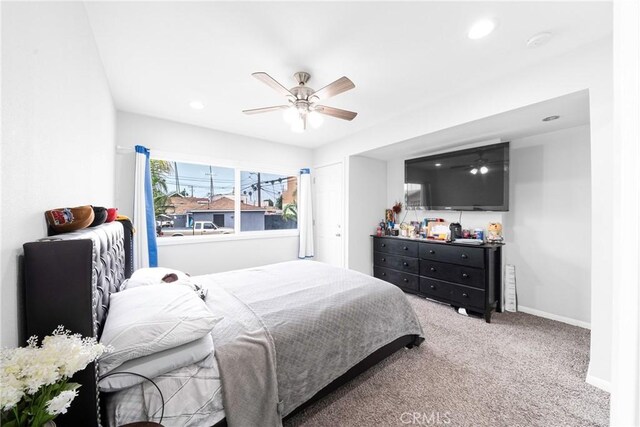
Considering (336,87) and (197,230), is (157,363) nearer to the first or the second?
(336,87)

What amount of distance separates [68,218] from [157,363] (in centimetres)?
75

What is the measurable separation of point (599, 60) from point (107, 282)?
3.58 m

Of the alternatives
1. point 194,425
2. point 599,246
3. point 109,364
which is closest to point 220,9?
point 109,364

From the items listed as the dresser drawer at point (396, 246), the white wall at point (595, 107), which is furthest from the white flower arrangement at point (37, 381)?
the dresser drawer at point (396, 246)

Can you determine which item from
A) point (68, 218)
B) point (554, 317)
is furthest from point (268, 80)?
point (554, 317)

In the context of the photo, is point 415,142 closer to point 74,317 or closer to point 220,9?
point 220,9

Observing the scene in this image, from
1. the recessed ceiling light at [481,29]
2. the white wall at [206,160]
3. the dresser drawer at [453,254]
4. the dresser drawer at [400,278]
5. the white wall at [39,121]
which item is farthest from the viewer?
the dresser drawer at [400,278]

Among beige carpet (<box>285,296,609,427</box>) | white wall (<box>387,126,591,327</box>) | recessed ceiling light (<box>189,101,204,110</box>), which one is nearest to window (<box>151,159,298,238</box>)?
recessed ceiling light (<box>189,101,204,110</box>)

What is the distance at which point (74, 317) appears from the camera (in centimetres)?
86

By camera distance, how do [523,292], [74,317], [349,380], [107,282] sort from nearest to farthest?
[74,317] → [107,282] → [349,380] → [523,292]

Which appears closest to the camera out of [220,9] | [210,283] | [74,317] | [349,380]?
[74,317]

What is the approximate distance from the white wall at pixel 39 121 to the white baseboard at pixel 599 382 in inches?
126

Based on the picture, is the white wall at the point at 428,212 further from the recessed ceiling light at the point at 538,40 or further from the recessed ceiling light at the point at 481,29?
the recessed ceiling light at the point at 481,29

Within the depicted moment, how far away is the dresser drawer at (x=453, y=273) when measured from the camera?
287 cm
